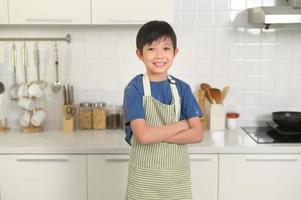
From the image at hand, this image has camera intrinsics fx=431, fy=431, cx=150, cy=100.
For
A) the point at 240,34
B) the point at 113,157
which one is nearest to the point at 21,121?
the point at 113,157

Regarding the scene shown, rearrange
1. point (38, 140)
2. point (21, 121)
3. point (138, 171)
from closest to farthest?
point (138, 171) < point (38, 140) < point (21, 121)

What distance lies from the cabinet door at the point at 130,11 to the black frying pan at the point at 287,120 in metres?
0.88

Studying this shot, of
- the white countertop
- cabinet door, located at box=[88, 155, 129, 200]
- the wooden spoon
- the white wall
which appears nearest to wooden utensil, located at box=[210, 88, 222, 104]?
the wooden spoon

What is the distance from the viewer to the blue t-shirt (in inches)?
63.7

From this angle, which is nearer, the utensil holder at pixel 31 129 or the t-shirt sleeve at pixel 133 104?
the t-shirt sleeve at pixel 133 104

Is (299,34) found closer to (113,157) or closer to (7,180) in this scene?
(113,157)

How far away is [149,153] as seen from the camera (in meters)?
1.64

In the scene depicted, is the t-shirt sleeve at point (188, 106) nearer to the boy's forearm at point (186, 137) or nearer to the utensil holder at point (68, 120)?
the boy's forearm at point (186, 137)

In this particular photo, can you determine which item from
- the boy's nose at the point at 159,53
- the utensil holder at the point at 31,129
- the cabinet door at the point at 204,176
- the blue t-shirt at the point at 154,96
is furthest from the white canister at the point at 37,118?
the boy's nose at the point at 159,53

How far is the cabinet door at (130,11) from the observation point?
2.42 meters

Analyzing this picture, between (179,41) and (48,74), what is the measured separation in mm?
885

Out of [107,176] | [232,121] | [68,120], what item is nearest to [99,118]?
[68,120]

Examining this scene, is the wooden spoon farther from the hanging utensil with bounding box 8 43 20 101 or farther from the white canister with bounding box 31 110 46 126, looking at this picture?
the hanging utensil with bounding box 8 43 20 101

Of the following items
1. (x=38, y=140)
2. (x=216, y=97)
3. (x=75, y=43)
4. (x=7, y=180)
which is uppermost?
(x=75, y=43)
